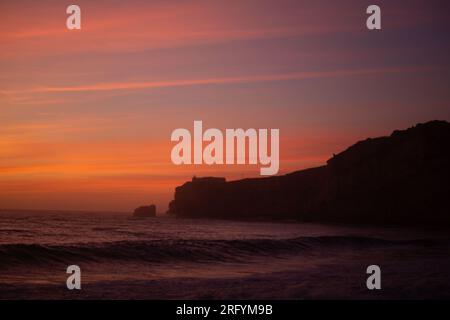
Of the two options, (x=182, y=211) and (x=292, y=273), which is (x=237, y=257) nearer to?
(x=292, y=273)

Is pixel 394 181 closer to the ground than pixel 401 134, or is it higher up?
closer to the ground

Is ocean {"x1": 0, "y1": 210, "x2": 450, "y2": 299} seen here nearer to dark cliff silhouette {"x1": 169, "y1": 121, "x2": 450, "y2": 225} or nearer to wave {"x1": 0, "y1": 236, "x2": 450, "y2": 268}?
wave {"x1": 0, "y1": 236, "x2": 450, "y2": 268}

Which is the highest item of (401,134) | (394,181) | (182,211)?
(401,134)

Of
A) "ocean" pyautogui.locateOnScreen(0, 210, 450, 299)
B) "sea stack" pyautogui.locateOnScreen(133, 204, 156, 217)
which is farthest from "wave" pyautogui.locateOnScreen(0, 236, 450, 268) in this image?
"sea stack" pyautogui.locateOnScreen(133, 204, 156, 217)

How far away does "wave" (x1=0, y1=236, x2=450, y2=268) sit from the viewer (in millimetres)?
20098

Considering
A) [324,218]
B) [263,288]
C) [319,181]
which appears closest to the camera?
[263,288]

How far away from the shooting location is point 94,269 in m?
17.4

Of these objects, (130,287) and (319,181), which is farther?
(319,181)

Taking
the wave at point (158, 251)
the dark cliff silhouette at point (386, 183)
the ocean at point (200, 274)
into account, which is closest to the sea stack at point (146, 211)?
the dark cliff silhouette at point (386, 183)

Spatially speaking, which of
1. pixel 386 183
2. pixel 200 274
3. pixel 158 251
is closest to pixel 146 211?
pixel 386 183

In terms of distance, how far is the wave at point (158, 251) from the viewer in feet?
65.9
